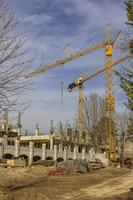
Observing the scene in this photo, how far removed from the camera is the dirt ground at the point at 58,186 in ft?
70.4

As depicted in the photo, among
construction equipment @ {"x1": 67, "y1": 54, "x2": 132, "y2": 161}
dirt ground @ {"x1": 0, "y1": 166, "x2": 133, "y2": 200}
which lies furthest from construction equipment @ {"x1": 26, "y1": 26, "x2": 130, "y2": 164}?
dirt ground @ {"x1": 0, "y1": 166, "x2": 133, "y2": 200}

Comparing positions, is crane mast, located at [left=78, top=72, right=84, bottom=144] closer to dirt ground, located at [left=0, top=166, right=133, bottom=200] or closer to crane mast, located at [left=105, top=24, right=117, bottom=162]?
crane mast, located at [left=105, top=24, right=117, bottom=162]

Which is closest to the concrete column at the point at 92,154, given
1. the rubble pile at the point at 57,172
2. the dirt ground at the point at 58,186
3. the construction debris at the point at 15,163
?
the construction debris at the point at 15,163

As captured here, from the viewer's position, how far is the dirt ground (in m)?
21.5

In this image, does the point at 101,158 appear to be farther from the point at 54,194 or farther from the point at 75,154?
the point at 54,194

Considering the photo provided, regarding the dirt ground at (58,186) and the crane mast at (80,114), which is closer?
the dirt ground at (58,186)

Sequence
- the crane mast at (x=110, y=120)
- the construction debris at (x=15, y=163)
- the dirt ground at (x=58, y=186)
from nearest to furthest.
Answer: the dirt ground at (x=58, y=186), the construction debris at (x=15, y=163), the crane mast at (x=110, y=120)

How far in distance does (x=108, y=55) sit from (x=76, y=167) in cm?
4260

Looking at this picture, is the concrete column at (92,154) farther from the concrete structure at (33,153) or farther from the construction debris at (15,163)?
the construction debris at (15,163)

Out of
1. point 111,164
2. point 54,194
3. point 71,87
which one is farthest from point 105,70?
point 54,194

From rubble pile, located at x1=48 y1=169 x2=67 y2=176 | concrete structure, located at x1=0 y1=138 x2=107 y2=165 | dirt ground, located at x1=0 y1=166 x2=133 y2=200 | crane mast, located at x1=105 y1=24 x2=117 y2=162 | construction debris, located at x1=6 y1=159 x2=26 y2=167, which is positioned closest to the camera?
dirt ground, located at x1=0 y1=166 x2=133 y2=200

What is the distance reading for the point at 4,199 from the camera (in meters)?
15.5

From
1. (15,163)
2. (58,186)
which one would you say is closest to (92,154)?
(15,163)

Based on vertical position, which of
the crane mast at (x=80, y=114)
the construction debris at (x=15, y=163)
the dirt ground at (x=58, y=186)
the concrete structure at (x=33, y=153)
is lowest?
the dirt ground at (x=58, y=186)
